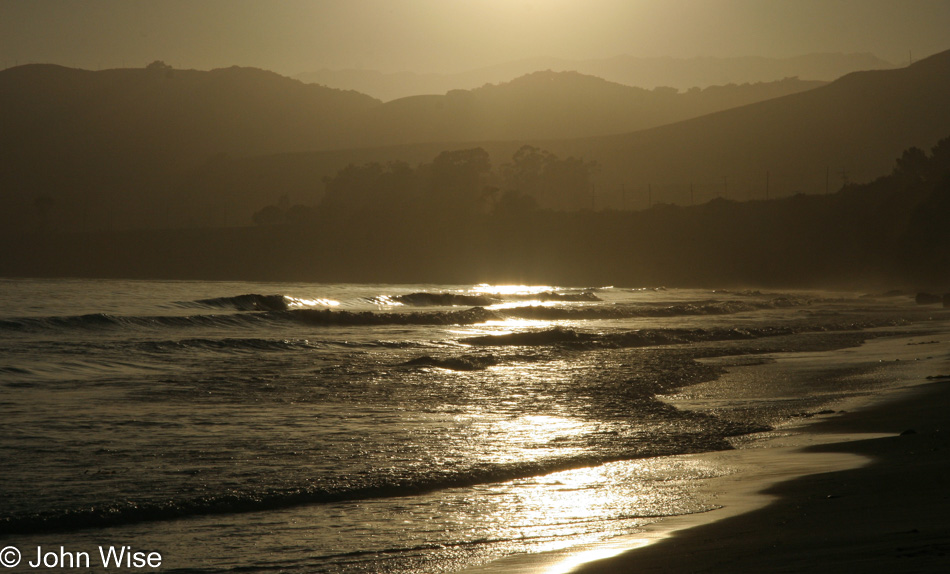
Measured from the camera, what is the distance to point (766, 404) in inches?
533

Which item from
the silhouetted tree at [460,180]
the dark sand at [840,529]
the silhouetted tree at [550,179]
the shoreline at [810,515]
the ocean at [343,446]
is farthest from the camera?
the silhouetted tree at [550,179]

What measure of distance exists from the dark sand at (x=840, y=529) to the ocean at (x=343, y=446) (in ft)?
2.51

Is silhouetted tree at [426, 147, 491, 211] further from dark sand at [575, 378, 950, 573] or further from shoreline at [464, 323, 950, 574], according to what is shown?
dark sand at [575, 378, 950, 573]

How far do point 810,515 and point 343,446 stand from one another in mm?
5158

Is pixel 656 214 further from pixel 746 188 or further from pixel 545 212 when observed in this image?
pixel 746 188

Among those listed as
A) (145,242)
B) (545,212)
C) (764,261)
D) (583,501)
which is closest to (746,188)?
(545,212)

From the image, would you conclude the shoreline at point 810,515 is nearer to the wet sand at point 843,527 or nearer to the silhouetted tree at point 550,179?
the wet sand at point 843,527

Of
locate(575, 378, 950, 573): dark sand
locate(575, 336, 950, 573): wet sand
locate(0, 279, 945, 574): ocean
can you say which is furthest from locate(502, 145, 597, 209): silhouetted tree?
locate(575, 378, 950, 573): dark sand

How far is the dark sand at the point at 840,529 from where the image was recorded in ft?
17.3

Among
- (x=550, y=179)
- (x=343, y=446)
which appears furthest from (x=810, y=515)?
(x=550, y=179)

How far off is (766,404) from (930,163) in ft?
313

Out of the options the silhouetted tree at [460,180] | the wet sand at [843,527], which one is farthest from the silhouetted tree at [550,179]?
the wet sand at [843,527]

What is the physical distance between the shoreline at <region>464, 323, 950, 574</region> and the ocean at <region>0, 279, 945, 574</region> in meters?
0.36

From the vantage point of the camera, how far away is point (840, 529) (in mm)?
6109
